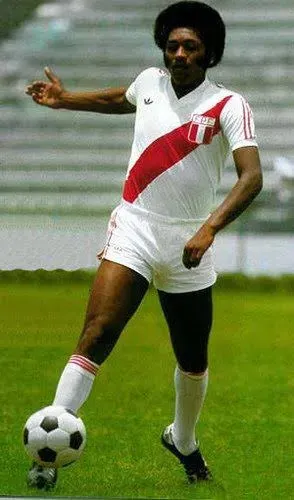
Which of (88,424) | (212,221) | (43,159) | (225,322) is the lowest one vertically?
(43,159)

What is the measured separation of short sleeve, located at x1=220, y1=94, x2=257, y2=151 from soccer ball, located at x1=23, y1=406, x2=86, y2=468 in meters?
0.87

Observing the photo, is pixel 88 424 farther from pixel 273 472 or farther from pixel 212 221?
pixel 212 221

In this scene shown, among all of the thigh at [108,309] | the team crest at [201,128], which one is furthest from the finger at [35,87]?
the thigh at [108,309]

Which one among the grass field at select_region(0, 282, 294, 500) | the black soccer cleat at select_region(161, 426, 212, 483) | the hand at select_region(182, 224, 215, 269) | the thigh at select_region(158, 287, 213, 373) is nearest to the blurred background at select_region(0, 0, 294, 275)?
the grass field at select_region(0, 282, 294, 500)

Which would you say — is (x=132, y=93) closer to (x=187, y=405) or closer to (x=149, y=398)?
(x=187, y=405)

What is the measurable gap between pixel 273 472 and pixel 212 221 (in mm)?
1211

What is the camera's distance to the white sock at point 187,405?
458 centimetres

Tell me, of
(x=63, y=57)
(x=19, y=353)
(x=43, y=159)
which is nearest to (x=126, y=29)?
(x=63, y=57)

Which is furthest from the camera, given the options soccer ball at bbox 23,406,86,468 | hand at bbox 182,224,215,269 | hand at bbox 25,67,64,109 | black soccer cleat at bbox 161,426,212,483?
hand at bbox 25,67,64,109

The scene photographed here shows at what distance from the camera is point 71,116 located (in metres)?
18.0

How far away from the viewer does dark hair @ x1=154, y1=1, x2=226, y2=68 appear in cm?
438

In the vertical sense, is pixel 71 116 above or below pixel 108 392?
below

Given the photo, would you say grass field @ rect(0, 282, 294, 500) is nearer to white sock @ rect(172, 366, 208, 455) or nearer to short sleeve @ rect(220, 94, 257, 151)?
white sock @ rect(172, 366, 208, 455)

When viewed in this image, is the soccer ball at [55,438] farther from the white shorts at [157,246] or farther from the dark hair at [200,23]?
the dark hair at [200,23]
